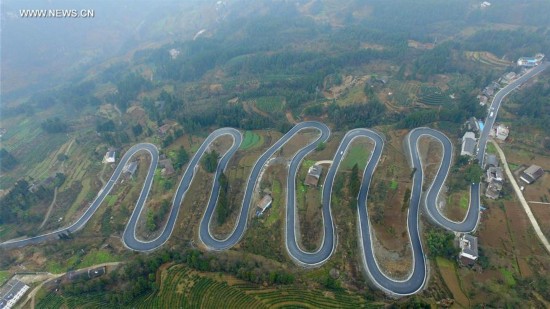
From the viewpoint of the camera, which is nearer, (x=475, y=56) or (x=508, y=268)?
(x=508, y=268)

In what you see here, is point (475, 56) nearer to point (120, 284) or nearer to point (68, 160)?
point (120, 284)

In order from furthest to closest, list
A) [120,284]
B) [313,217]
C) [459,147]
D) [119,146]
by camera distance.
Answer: [119,146] → [459,147] → [313,217] → [120,284]

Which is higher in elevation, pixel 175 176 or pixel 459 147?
pixel 175 176

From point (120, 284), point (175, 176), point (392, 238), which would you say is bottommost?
point (392, 238)

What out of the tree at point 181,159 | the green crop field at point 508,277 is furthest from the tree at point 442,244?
the tree at point 181,159

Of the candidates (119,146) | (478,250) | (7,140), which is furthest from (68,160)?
(478,250)

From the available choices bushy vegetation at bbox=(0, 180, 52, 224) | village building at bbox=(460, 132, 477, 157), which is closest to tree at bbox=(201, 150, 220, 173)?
bushy vegetation at bbox=(0, 180, 52, 224)
